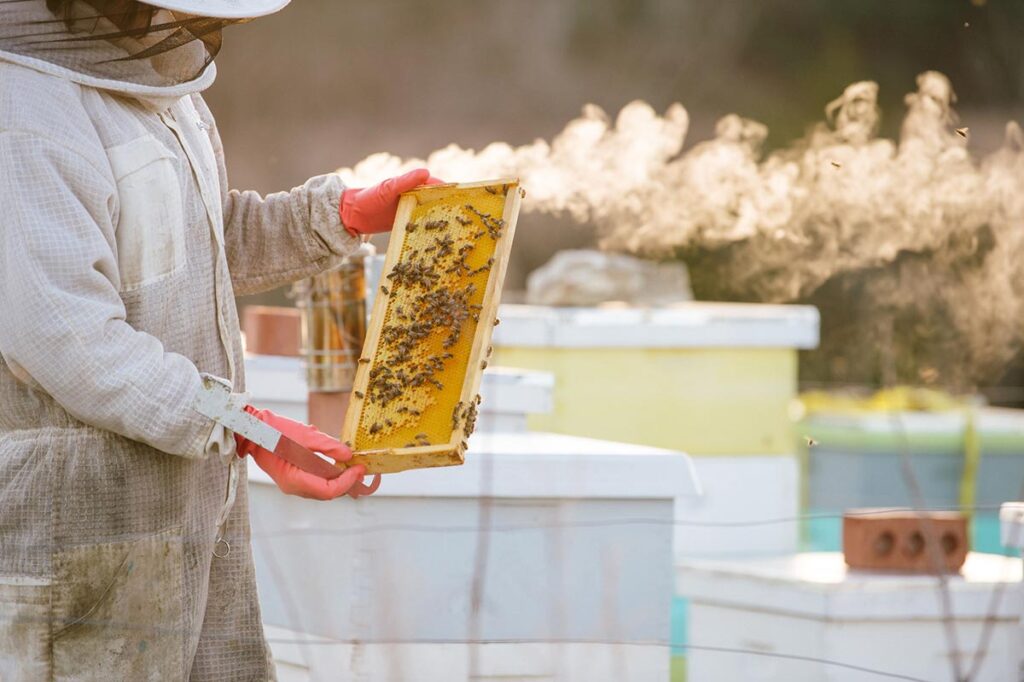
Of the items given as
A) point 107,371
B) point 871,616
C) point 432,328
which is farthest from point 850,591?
point 107,371

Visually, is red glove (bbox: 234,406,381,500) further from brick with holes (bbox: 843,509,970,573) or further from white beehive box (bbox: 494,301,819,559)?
white beehive box (bbox: 494,301,819,559)

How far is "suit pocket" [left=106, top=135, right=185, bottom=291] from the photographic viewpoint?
144 centimetres

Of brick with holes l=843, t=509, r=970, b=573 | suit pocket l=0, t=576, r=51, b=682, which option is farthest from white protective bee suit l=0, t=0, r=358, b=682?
brick with holes l=843, t=509, r=970, b=573

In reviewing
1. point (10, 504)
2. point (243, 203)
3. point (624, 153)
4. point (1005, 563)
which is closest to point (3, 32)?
point (243, 203)

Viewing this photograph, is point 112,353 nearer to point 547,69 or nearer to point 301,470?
point 301,470

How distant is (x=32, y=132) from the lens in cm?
136

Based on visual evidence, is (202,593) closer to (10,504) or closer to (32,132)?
(10,504)

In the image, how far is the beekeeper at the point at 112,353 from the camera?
1.34 m

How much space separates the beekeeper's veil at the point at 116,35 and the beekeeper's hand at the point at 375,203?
0.91 feet

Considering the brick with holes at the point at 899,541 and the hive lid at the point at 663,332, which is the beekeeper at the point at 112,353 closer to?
the brick with holes at the point at 899,541

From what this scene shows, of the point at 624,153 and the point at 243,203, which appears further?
the point at 624,153

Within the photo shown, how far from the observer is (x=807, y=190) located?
2914 millimetres

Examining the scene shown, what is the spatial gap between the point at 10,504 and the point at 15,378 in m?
0.14

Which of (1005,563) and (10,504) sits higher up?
(10,504)
